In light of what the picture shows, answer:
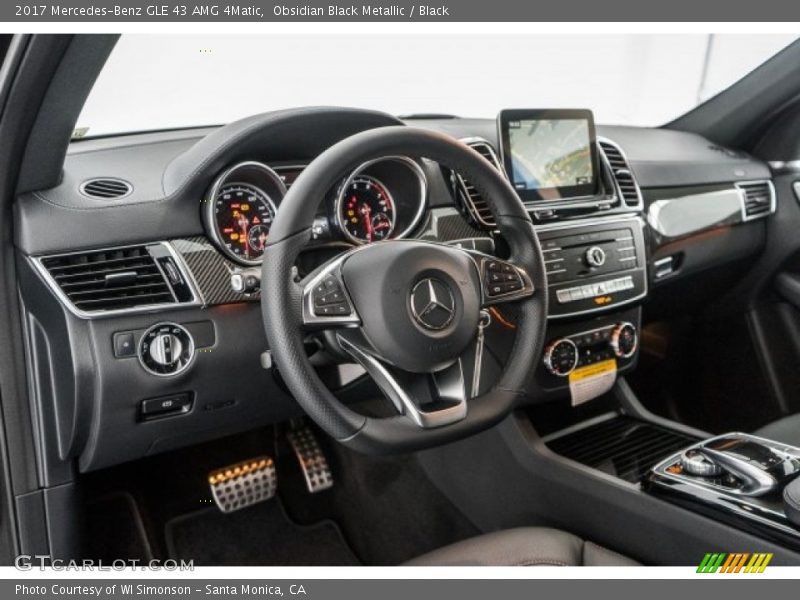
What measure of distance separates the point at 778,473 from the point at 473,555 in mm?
588

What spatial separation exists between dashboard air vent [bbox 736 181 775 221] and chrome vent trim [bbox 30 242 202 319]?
1.83 m

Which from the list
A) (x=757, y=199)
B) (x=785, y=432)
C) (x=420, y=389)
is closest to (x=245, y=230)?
(x=420, y=389)

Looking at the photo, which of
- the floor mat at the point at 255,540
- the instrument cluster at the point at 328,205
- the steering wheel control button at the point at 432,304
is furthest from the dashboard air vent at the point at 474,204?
the floor mat at the point at 255,540

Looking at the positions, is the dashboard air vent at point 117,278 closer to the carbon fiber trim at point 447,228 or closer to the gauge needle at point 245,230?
the gauge needle at point 245,230

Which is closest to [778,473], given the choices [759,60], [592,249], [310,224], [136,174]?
[592,249]

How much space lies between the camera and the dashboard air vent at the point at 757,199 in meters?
2.41

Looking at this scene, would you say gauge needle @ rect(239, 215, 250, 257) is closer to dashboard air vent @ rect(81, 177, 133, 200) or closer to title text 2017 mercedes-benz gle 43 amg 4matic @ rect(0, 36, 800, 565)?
title text 2017 mercedes-benz gle 43 amg 4matic @ rect(0, 36, 800, 565)

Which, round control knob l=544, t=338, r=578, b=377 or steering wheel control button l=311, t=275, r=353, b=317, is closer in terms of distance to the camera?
steering wheel control button l=311, t=275, r=353, b=317

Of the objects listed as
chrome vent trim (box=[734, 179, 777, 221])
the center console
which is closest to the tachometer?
the center console

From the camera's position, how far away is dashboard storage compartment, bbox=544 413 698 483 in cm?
171

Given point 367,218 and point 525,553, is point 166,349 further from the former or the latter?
point 525,553

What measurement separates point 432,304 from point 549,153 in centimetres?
83

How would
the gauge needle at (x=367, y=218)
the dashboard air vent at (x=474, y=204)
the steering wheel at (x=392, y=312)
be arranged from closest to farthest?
1. the steering wheel at (x=392, y=312)
2. the gauge needle at (x=367, y=218)
3. the dashboard air vent at (x=474, y=204)
